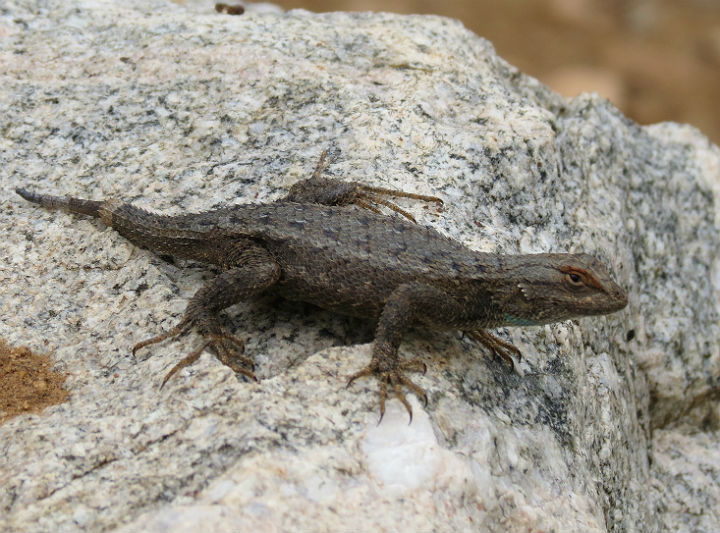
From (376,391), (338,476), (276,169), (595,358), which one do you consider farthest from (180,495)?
(595,358)

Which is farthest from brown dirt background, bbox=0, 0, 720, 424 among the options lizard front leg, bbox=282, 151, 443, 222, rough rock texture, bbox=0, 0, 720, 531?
lizard front leg, bbox=282, 151, 443, 222

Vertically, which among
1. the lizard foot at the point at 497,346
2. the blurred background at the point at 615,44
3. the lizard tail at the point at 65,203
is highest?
the blurred background at the point at 615,44

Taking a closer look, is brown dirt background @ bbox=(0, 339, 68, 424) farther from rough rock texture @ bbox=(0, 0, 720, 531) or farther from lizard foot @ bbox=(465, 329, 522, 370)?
lizard foot @ bbox=(465, 329, 522, 370)

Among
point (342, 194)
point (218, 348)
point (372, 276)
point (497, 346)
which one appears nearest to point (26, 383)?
point (218, 348)

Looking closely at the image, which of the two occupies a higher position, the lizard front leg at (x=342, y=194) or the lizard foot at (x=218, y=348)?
the lizard front leg at (x=342, y=194)

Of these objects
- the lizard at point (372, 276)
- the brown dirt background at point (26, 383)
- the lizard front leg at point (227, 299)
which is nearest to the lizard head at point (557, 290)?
the lizard at point (372, 276)

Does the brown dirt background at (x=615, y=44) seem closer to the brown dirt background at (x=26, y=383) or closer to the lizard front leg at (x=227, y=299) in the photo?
the lizard front leg at (x=227, y=299)
